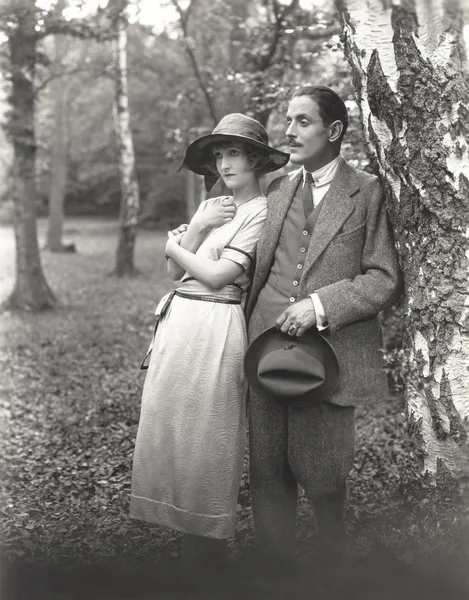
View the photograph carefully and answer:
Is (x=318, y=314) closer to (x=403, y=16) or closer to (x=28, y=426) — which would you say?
(x=403, y=16)

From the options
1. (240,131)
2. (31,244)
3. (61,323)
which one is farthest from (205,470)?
(31,244)

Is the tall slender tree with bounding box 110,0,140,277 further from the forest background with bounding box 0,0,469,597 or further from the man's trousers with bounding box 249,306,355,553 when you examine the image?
the man's trousers with bounding box 249,306,355,553

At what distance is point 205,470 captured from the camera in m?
3.41

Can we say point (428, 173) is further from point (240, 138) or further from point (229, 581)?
point (229, 581)

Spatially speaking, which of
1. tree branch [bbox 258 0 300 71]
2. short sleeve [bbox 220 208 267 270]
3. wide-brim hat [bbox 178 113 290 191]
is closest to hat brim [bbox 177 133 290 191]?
wide-brim hat [bbox 178 113 290 191]

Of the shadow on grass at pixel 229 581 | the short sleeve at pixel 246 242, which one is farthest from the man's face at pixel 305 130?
the shadow on grass at pixel 229 581

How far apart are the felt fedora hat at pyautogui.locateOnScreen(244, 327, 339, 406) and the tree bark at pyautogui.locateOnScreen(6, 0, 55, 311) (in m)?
9.00

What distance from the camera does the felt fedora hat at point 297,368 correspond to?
3.00 m

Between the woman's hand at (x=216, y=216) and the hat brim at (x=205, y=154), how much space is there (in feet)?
0.79

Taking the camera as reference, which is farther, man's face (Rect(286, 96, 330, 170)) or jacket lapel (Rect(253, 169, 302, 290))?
jacket lapel (Rect(253, 169, 302, 290))

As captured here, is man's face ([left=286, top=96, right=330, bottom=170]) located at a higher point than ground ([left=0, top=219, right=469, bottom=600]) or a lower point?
higher

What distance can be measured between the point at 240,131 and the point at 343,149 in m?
2.26

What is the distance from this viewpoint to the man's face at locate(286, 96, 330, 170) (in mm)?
3148

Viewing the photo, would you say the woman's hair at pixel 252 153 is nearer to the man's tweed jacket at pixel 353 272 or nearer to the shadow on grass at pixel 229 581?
the man's tweed jacket at pixel 353 272
